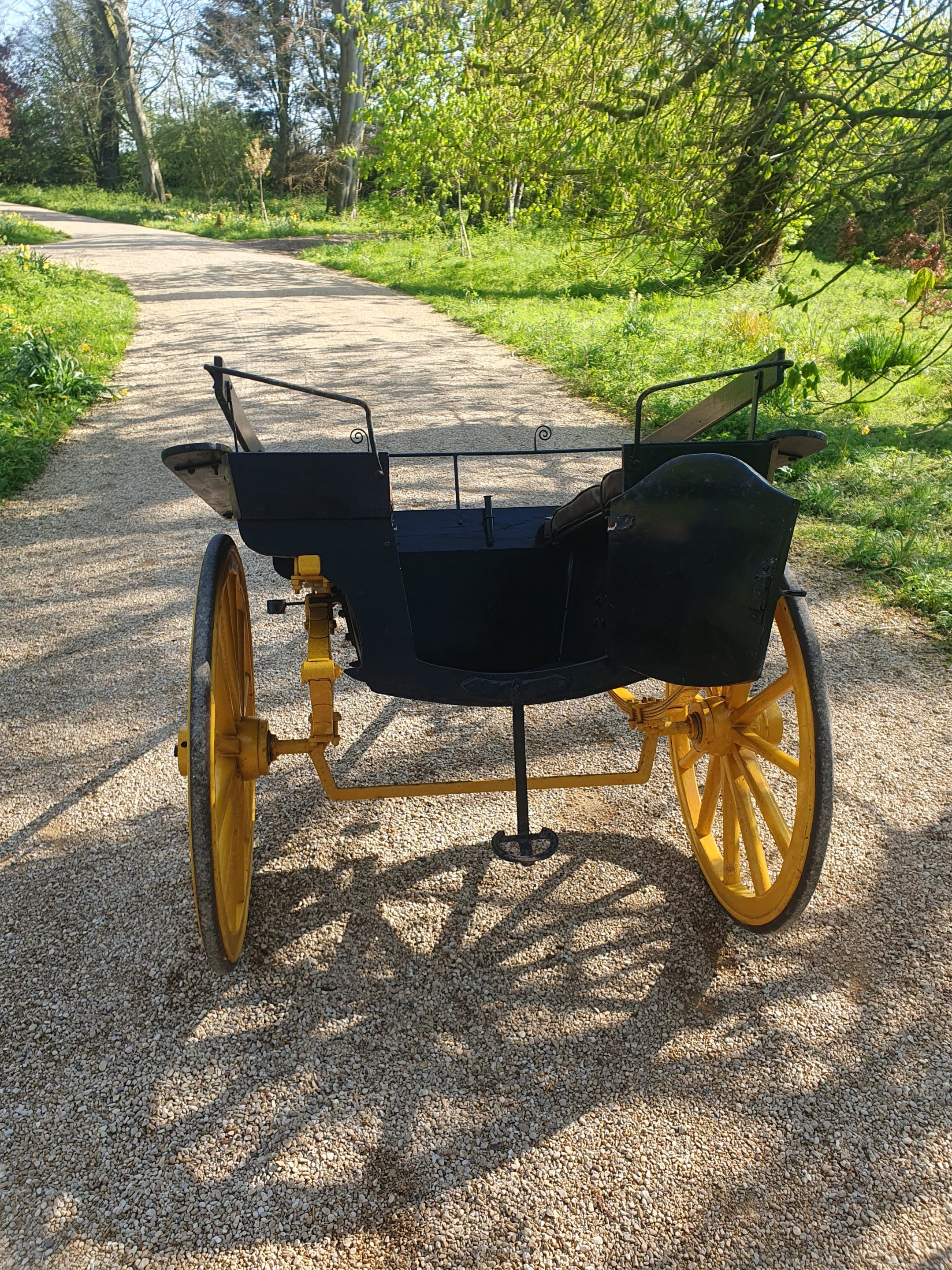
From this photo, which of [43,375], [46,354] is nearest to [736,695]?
[43,375]

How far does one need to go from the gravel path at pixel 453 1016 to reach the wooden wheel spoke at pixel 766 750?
540 mm

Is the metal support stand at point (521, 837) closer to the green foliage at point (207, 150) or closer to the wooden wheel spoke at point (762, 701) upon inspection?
the wooden wheel spoke at point (762, 701)

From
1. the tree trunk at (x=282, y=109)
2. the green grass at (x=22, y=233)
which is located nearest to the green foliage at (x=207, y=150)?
the tree trunk at (x=282, y=109)

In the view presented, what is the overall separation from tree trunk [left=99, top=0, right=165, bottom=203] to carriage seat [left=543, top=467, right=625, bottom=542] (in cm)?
3253

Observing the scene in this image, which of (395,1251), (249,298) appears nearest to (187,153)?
(249,298)

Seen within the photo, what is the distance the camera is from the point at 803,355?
820 centimetres

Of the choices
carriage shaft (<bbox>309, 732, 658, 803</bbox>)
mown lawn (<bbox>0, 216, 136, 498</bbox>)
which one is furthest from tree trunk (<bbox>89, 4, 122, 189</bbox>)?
carriage shaft (<bbox>309, 732, 658, 803</bbox>)

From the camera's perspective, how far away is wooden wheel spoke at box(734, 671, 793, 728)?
7.02 feet

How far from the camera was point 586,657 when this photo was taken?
2.48 metres

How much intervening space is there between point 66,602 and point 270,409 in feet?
12.8

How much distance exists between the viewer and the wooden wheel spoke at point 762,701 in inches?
84.2

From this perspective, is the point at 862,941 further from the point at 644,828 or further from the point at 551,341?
the point at 551,341

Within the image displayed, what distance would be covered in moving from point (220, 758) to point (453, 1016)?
0.87 meters

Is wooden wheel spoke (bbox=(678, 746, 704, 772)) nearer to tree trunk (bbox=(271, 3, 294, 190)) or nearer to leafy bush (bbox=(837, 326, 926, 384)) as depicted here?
leafy bush (bbox=(837, 326, 926, 384))
